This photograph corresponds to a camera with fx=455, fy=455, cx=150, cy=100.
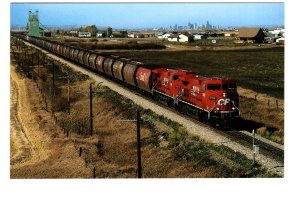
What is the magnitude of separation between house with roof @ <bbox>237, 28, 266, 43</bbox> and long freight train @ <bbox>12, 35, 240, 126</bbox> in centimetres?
8313

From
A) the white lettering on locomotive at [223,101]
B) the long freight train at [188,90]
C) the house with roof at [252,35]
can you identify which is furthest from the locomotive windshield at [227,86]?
the house with roof at [252,35]

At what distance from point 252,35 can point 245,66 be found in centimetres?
4999

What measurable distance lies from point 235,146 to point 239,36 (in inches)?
4696

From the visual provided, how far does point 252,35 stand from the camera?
135m

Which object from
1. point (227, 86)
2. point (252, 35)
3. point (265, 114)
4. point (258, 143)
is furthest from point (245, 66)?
point (258, 143)

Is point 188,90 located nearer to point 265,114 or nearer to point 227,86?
point 227,86

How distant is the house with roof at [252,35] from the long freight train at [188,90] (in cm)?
8313

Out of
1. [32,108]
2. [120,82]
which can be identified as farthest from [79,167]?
[120,82]

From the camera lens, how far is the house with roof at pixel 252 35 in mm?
134100

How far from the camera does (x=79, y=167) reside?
32906 mm

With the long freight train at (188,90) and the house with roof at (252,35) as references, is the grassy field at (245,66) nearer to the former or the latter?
the house with roof at (252,35)

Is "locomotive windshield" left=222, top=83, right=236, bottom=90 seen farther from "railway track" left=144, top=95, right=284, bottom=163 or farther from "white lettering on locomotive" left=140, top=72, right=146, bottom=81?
"white lettering on locomotive" left=140, top=72, right=146, bottom=81

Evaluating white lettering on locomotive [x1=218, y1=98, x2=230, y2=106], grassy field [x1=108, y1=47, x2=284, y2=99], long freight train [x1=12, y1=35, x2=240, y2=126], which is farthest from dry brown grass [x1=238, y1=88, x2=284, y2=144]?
grassy field [x1=108, y1=47, x2=284, y2=99]

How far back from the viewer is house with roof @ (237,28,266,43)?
134m
